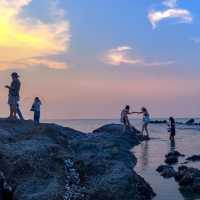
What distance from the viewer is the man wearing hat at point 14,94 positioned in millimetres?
27047

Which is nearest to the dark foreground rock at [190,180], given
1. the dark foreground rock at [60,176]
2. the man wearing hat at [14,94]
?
the dark foreground rock at [60,176]

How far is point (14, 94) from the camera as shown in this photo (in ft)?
89.9

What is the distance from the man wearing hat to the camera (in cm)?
2705

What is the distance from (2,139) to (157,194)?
6.31 meters

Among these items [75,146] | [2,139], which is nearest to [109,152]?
[75,146]

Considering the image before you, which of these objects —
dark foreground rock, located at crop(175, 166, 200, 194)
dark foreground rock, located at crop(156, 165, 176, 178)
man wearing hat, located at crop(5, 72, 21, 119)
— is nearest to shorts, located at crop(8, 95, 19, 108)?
man wearing hat, located at crop(5, 72, 21, 119)

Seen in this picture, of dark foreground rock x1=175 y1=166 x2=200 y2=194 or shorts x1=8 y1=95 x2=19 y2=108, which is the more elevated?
shorts x1=8 y1=95 x2=19 y2=108

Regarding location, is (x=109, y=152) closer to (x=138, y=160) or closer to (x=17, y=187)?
(x=138, y=160)

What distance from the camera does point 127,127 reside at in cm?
4544

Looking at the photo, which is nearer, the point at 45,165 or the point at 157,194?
the point at 45,165

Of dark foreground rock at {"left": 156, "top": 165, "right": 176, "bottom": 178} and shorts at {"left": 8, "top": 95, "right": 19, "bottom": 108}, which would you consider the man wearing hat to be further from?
dark foreground rock at {"left": 156, "top": 165, "right": 176, "bottom": 178}

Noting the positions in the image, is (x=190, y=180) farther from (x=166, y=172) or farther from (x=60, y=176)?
(x=60, y=176)

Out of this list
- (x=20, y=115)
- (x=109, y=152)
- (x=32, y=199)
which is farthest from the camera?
(x=20, y=115)

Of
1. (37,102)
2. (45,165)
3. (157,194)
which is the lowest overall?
(157,194)
